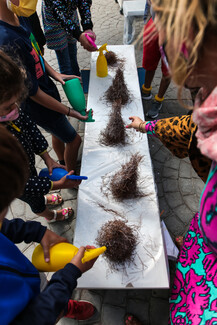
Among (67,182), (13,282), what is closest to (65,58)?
(67,182)

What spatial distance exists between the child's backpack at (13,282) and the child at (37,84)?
1160 mm

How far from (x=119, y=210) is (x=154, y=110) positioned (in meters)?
2.05

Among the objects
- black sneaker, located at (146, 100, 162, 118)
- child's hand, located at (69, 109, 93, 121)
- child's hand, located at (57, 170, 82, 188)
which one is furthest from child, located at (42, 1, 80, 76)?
child's hand, located at (57, 170, 82, 188)

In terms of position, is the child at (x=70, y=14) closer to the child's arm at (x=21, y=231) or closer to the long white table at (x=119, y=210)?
the long white table at (x=119, y=210)

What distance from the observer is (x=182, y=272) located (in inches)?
46.8

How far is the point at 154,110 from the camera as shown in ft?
10.3

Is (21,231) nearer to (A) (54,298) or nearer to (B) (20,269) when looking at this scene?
(B) (20,269)

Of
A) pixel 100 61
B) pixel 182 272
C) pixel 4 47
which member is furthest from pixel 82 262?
pixel 100 61

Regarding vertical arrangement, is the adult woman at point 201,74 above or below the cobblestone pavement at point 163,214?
above

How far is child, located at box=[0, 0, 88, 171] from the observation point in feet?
4.44

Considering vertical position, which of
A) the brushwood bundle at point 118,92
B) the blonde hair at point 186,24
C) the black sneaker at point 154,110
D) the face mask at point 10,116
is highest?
the blonde hair at point 186,24

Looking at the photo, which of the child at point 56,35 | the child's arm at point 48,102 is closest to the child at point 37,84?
the child's arm at point 48,102

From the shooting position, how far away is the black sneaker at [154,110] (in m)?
3.12

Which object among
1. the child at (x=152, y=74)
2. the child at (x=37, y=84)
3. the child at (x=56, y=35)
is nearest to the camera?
the child at (x=37, y=84)
